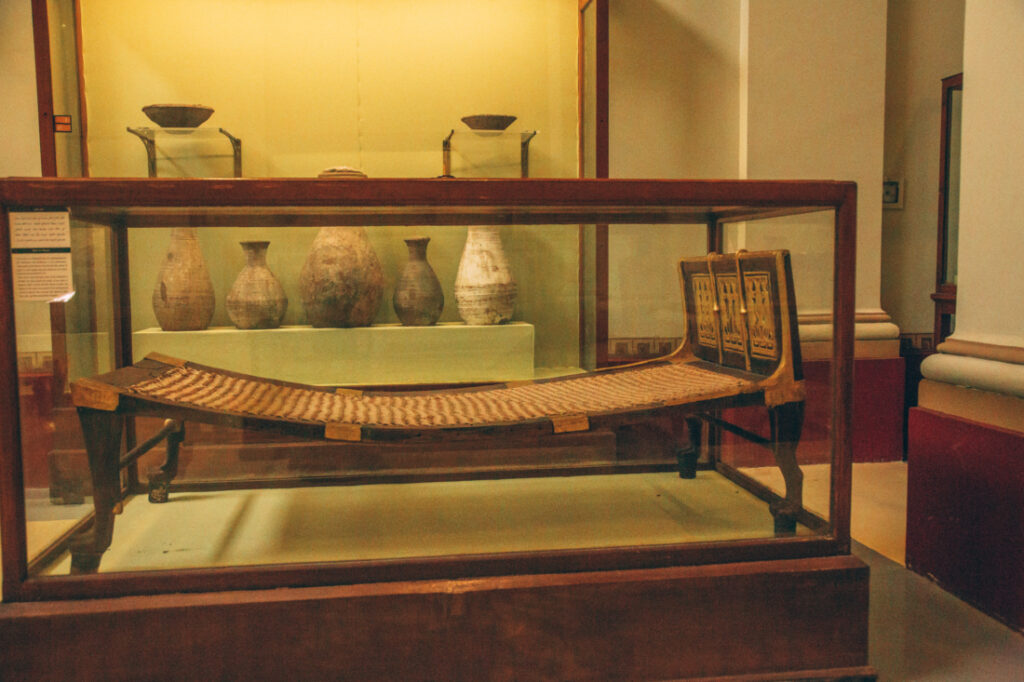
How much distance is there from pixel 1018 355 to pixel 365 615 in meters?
1.46

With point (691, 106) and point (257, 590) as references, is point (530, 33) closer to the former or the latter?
point (691, 106)

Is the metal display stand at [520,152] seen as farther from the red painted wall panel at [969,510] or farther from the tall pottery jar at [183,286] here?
the red painted wall panel at [969,510]

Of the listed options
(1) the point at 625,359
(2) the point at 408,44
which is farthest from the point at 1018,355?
(2) the point at 408,44

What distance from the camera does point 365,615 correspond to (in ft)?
4.54

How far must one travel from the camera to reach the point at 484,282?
2.06m

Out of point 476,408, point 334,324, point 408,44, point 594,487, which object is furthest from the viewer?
point 408,44

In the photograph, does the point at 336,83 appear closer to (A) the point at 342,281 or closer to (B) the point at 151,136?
(B) the point at 151,136

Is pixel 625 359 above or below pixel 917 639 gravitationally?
above

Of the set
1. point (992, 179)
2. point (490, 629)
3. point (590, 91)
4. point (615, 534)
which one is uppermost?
point (590, 91)

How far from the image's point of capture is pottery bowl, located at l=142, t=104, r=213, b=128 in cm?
289

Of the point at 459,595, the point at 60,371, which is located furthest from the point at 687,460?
the point at 60,371

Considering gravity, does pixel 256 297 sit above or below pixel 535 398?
above

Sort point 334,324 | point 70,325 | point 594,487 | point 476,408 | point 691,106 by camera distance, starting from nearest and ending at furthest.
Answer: point 70,325, point 476,408, point 594,487, point 334,324, point 691,106

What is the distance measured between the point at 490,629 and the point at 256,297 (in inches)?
42.1
